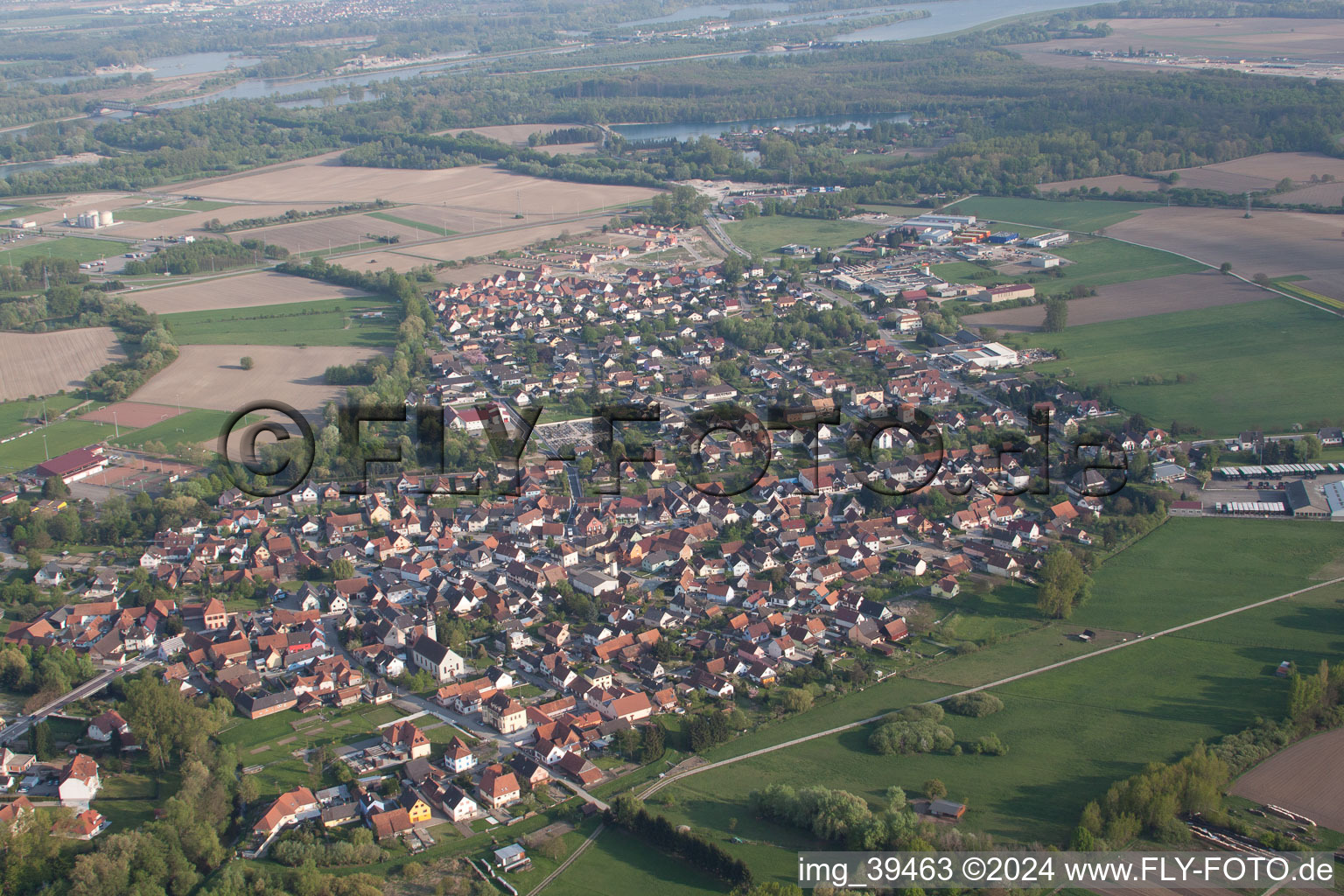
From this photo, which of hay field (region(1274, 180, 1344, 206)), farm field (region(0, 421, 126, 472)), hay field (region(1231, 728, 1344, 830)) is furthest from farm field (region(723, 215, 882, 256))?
hay field (region(1231, 728, 1344, 830))

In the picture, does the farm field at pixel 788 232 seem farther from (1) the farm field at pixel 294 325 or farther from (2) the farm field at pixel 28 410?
(2) the farm field at pixel 28 410

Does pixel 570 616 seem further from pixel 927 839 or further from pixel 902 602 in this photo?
pixel 927 839

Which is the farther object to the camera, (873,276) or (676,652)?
(873,276)

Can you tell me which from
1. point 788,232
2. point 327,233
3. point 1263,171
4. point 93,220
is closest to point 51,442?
point 327,233

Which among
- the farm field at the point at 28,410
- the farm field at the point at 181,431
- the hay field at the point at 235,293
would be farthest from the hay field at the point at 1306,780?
the hay field at the point at 235,293

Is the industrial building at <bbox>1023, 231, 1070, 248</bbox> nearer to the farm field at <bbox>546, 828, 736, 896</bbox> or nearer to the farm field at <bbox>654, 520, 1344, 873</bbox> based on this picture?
the farm field at <bbox>654, 520, 1344, 873</bbox>

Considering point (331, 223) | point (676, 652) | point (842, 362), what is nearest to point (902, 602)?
point (676, 652)
